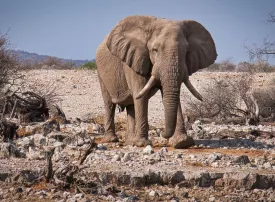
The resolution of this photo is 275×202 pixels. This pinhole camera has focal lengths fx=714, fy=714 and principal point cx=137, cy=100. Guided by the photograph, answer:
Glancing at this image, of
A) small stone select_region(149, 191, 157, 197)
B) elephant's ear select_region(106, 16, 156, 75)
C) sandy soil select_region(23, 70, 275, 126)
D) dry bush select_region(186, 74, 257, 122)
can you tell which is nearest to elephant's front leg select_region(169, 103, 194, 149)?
elephant's ear select_region(106, 16, 156, 75)

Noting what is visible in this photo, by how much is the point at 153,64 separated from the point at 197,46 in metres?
1.01

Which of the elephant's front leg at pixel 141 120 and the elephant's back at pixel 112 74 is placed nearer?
the elephant's front leg at pixel 141 120

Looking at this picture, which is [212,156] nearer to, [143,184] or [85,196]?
[143,184]

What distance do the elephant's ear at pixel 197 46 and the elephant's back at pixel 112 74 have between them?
1487 millimetres

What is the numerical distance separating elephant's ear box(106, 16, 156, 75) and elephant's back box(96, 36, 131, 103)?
626mm

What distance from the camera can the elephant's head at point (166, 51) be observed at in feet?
37.0

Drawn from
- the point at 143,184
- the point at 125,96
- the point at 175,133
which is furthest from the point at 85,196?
the point at 125,96

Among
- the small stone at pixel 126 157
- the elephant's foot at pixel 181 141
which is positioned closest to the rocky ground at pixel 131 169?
the small stone at pixel 126 157

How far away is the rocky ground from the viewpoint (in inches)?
330

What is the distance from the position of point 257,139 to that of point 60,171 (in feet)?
21.1

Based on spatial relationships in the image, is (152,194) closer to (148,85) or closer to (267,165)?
(267,165)

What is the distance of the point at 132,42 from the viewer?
12477mm

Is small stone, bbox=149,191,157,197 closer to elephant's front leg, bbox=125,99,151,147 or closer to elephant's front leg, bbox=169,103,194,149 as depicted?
elephant's front leg, bbox=169,103,194,149

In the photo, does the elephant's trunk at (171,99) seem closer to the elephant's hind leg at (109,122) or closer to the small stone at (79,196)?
the elephant's hind leg at (109,122)
